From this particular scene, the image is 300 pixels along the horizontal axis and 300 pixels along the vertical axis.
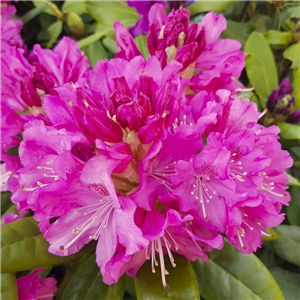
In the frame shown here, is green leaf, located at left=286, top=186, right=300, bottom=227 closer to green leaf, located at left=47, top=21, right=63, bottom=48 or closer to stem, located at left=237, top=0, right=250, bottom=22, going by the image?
stem, located at left=237, top=0, right=250, bottom=22

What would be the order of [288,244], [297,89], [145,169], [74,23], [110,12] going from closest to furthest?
[145,169], [288,244], [297,89], [110,12], [74,23]

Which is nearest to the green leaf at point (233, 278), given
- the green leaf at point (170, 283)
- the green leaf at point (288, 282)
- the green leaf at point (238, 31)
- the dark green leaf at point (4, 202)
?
the green leaf at point (170, 283)

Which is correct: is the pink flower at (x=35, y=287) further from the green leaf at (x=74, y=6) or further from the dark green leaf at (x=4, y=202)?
the green leaf at (x=74, y=6)

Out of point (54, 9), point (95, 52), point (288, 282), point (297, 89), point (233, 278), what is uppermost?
point (54, 9)

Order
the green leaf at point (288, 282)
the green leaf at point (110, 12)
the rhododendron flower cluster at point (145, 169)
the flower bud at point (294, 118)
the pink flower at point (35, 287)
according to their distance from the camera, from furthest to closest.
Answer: the green leaf at point (110, 12)
the flower bud at point (294, 118)
the green leaf at point (288, 282)
the pink flower at point (35, 287)
the rhododendron flower cluster at point (145, 169)

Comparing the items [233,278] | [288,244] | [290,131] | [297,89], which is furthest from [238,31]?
[233,278]

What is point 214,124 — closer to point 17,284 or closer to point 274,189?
point 274,189

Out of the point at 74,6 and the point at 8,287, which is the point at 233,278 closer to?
the point at 8,287
